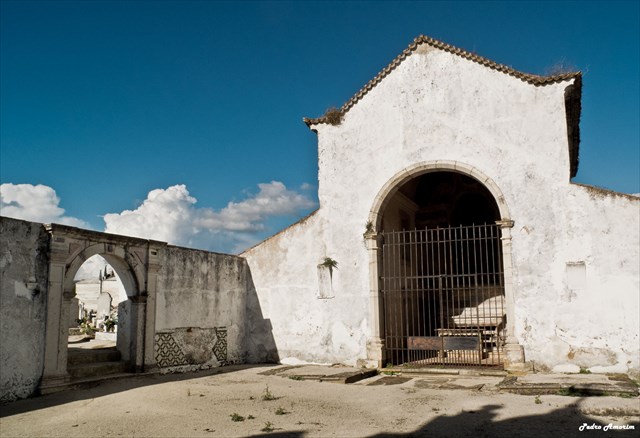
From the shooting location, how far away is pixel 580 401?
8242mm

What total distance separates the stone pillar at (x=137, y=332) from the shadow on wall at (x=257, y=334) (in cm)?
349

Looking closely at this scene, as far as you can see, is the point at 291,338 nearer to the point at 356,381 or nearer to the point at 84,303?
the point at 356,381

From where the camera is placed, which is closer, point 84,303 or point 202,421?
point 202,421

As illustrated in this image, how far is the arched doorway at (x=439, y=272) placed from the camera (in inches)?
487

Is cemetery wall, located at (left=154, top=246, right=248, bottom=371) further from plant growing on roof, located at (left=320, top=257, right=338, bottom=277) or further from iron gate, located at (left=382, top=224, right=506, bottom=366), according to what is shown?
iron gate, located at (left=382, top=224, right=506, bottom=366)

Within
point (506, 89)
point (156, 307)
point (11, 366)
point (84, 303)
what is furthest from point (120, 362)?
point (84, 303)

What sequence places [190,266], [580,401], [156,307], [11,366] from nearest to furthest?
[580,401]
[11,366]
[156,307]
[190,266]

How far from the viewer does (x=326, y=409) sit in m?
8.15

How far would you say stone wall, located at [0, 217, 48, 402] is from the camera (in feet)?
29.1

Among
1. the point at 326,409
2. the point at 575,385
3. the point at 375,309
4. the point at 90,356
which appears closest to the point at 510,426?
the point at 326,409

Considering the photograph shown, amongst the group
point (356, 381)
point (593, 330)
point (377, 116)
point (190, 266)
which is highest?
point (377, 116)

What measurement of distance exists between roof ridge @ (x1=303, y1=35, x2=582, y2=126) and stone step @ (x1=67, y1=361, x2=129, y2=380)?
7.58 metres

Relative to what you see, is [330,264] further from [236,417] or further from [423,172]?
[236,417]

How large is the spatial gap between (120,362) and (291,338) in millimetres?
4273
